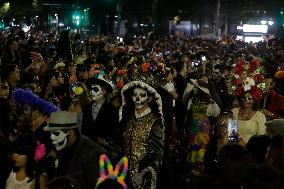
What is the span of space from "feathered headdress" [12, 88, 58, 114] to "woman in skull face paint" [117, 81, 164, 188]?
963 millimetres

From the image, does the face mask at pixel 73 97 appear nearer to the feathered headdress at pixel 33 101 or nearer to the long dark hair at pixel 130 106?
the feathered headdress at pixel 33 101

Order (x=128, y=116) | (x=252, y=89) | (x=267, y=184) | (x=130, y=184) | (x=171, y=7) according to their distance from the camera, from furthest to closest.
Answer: (x=171, y=7) → (x=252, y=89) → (x=128, y=116) → (x=130, y=184) → (x=267, y=184)

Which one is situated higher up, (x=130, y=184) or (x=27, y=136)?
(x=27, y=136)

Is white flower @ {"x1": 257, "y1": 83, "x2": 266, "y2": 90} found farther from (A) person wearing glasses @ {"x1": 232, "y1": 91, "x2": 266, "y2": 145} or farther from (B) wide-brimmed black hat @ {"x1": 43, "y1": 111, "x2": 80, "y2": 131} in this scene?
(B) wide-brimmed black hat @ {"x1": 43, "y1": 111, "x2": 80, "y2": 131}

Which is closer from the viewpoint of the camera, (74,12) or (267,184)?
(267,184)

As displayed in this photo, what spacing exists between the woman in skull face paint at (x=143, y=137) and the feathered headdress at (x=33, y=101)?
0.96 m

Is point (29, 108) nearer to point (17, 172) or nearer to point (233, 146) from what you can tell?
point (17, 172)

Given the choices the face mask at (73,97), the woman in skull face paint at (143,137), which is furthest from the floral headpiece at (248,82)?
the face mask at (73,97)

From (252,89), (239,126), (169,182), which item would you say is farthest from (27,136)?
(252,89)

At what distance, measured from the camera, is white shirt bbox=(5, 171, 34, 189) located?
5475 mm

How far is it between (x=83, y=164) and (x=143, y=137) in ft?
5.55

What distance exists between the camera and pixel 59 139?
5.73 m

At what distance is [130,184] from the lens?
6.89m

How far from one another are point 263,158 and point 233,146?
97 centimetres
